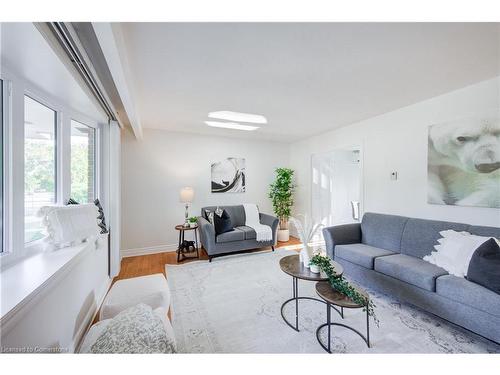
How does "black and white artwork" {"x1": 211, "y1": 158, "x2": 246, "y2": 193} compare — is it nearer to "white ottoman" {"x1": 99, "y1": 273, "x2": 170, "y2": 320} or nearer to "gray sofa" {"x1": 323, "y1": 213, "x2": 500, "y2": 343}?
"gray sofa" {"x1": 323, "y1": 213, "x2": 500, "y2": 343}

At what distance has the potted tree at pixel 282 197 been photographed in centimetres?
484

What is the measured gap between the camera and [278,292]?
248 cm

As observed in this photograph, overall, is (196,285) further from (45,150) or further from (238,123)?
(238,123)

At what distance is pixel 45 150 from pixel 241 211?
3.15 metres

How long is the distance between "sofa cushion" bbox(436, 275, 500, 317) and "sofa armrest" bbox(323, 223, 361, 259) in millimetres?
1210

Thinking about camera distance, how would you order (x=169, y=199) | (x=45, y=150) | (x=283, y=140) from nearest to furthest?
(x=45, y=150)
(x=169, y=199)
(x=283, y=140)

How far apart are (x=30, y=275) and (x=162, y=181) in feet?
9.83

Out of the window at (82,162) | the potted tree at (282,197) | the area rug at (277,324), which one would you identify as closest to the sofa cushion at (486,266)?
the area rug at (277,324)

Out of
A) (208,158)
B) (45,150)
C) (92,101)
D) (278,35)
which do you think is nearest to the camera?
(278,35)

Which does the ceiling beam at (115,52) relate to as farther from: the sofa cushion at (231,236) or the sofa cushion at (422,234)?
the sofa cushion at (422,234)

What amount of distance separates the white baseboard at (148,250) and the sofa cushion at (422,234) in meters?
3.88

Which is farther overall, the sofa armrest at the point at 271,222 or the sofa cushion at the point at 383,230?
the sofa armrest at the point at 271,222

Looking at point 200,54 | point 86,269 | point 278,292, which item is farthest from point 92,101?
point 278,292

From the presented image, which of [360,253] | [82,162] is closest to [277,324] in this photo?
[360,253]
